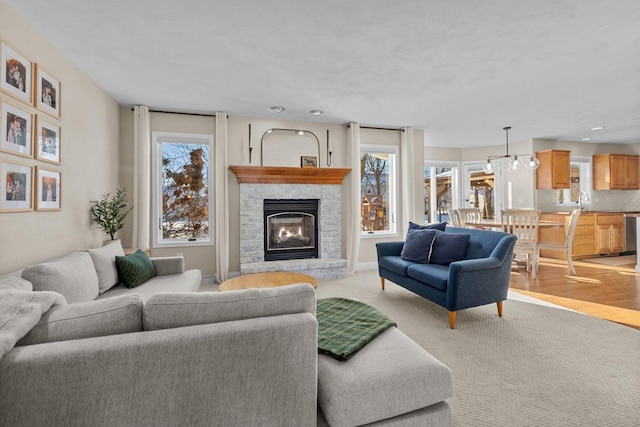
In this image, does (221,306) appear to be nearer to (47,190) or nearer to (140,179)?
(47,190)

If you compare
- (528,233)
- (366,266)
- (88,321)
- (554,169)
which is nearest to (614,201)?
(554,169)

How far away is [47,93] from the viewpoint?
2568mm

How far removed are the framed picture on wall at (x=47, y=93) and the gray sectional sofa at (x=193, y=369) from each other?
2185mm

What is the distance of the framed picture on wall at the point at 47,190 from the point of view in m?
2.47

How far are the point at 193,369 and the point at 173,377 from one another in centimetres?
6

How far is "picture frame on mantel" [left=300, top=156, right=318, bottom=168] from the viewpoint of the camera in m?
4.99

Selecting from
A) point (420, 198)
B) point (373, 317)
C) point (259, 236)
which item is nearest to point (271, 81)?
point (259, 236)

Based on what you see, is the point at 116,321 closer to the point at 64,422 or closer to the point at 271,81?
the point at 64,422

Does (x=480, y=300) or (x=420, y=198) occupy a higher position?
(x=420, y=198)

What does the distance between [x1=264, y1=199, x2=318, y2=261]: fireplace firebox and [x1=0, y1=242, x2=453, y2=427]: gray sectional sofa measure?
366cm

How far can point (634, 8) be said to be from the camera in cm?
219

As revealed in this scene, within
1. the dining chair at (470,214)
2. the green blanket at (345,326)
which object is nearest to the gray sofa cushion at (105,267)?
the green blanket at (345,326)

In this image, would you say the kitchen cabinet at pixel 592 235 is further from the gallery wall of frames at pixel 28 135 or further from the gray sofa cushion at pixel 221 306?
the gallery wall of frames at pixel 28 135

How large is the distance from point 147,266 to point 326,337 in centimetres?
221
